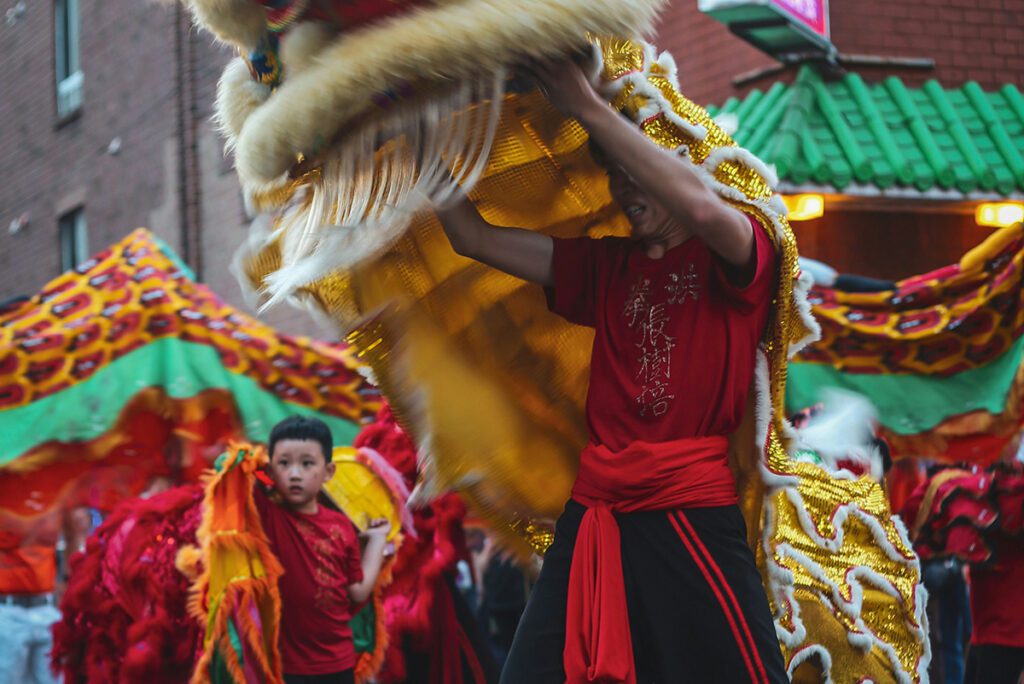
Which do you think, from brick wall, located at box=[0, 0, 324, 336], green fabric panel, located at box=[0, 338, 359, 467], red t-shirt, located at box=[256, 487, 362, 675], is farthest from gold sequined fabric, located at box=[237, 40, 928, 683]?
brick wall, located at box=[0, 0, 324, 336]

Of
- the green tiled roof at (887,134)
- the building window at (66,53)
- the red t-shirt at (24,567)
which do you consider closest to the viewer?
the red t-shirt at (24,567)

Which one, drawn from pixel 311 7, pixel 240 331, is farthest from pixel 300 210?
pixel 240 331

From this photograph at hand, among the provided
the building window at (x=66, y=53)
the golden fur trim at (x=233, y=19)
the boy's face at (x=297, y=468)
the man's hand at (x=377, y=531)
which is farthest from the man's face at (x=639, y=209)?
the building window at (x=66, y=53)

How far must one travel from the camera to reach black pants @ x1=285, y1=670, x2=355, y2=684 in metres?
5.58

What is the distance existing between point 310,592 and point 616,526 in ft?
9.18

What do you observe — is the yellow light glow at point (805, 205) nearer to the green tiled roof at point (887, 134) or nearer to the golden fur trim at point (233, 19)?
the green tiled roof at point (887, 134)

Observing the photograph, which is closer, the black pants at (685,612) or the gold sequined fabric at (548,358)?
the black pants at (685,612)

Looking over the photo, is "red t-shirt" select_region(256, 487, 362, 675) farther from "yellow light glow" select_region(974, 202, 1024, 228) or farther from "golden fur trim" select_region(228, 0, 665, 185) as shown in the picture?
"yellow light glow" select_region(974, 202, 1024, 228)

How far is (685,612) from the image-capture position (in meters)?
3.00

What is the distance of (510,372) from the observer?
3686mm

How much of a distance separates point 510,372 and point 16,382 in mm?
3215

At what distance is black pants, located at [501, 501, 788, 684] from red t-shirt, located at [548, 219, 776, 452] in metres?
0.20

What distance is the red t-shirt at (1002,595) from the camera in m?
5.50

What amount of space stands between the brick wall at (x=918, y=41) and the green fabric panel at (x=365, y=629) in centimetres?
572
